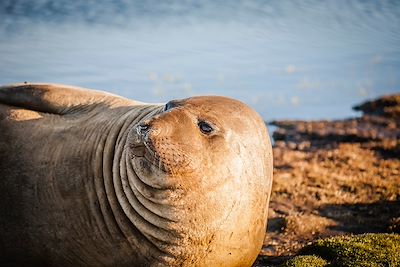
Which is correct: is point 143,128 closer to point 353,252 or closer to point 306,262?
point 306,262

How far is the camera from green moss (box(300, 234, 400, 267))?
225 inches

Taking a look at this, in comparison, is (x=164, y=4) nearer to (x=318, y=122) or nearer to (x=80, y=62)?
(x=80, y=62)

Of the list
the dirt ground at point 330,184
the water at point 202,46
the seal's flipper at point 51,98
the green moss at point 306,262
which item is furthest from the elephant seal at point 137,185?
the water at point 202,46

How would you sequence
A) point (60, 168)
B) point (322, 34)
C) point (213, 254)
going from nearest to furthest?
point (213, 254) → point (60, 168) → point (322, 34)

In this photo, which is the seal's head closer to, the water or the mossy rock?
the mossy rock

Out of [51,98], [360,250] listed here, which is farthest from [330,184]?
[51,98]

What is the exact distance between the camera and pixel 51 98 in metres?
5.96

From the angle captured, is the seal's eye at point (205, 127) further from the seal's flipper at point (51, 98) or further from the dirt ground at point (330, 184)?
the dirt ground at point (330, 184)

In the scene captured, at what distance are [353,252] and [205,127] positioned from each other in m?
2.12

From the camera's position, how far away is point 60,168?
17.3ft

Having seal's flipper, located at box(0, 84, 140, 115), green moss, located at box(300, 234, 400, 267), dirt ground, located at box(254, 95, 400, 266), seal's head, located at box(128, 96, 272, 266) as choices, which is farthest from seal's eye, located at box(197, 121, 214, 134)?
dirt ground, located at box(254, 95, 400, 266)

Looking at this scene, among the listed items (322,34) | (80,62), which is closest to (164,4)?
(322,34)

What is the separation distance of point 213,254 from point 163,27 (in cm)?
3684

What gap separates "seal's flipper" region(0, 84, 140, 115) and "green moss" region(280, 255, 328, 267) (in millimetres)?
2126
